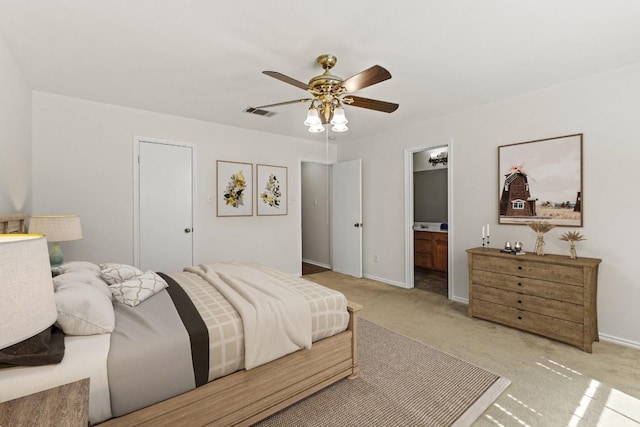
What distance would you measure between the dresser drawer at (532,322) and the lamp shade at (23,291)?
11.5 ft

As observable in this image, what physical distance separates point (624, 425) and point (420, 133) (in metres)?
3.50

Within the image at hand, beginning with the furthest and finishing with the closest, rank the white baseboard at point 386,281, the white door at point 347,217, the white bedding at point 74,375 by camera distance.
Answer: the white door at point 347,217 → the white baseboard at point 386,281 → the white bedding at point 74,375

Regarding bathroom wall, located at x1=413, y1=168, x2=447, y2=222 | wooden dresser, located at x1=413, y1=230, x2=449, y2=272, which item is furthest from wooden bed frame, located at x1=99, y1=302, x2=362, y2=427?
bathroom wall, located at x1=413, y1=168, x2=447, y2=222

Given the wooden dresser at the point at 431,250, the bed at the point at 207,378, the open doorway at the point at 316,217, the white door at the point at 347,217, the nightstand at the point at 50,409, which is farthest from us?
the open doorway at the point at 316,217

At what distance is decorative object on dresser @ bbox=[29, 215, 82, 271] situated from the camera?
251 centimetres

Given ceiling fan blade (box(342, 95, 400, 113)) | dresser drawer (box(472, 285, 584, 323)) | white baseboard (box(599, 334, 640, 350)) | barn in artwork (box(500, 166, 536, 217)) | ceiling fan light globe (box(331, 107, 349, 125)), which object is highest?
ceiling fan blade (box(342, 95, 400, 113))

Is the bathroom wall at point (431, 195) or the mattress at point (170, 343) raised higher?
the bathroom wall at point (431, 195)

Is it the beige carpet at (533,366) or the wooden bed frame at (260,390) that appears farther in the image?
the beige carpet at (533,366)

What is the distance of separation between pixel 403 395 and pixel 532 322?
1728 millimetres

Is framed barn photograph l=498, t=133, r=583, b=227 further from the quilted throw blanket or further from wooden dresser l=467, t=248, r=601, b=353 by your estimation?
the quilted throw blanket

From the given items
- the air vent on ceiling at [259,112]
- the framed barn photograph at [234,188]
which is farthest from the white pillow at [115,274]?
the air vent on ceiling at [259,112]

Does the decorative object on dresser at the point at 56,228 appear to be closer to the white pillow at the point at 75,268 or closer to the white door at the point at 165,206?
the white pillow at the point at 75,268

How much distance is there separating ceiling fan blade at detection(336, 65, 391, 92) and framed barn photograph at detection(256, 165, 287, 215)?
273 cm

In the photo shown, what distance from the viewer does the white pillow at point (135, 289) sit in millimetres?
1891
